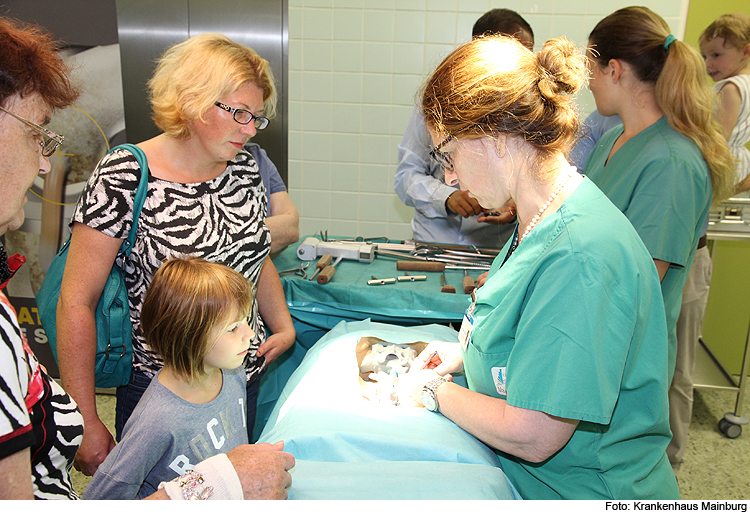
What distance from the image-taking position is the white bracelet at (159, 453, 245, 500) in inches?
36.2

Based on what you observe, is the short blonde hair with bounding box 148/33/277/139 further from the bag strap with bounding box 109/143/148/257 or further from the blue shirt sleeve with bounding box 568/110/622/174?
the blue shirt sleeve with bounding box 568/110/622/174

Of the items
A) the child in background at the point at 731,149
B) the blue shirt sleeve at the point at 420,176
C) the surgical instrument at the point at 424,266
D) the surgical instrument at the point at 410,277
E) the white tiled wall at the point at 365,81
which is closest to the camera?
the surgical instrument at the point at 410,277

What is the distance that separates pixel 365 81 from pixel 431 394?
117 inches

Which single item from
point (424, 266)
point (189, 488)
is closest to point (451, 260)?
point (424, 266)

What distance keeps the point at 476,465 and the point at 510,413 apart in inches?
6.2

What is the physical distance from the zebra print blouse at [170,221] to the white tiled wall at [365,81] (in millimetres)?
2212

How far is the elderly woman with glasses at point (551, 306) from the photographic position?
3.18ft

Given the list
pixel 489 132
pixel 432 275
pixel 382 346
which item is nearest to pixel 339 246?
pixel 432 275

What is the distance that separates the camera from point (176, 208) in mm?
1526

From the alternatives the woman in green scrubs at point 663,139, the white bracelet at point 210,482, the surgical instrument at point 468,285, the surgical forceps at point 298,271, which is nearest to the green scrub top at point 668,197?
the woman in green scrubs at point 663,139

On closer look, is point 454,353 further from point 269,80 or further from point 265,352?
point 269,80

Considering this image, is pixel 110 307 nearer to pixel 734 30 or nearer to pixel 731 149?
pixel 731 149

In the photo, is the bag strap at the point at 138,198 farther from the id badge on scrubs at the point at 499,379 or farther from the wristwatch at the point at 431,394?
the id badge on scrubs at the point at 499,379

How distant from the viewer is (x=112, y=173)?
4.72ft
